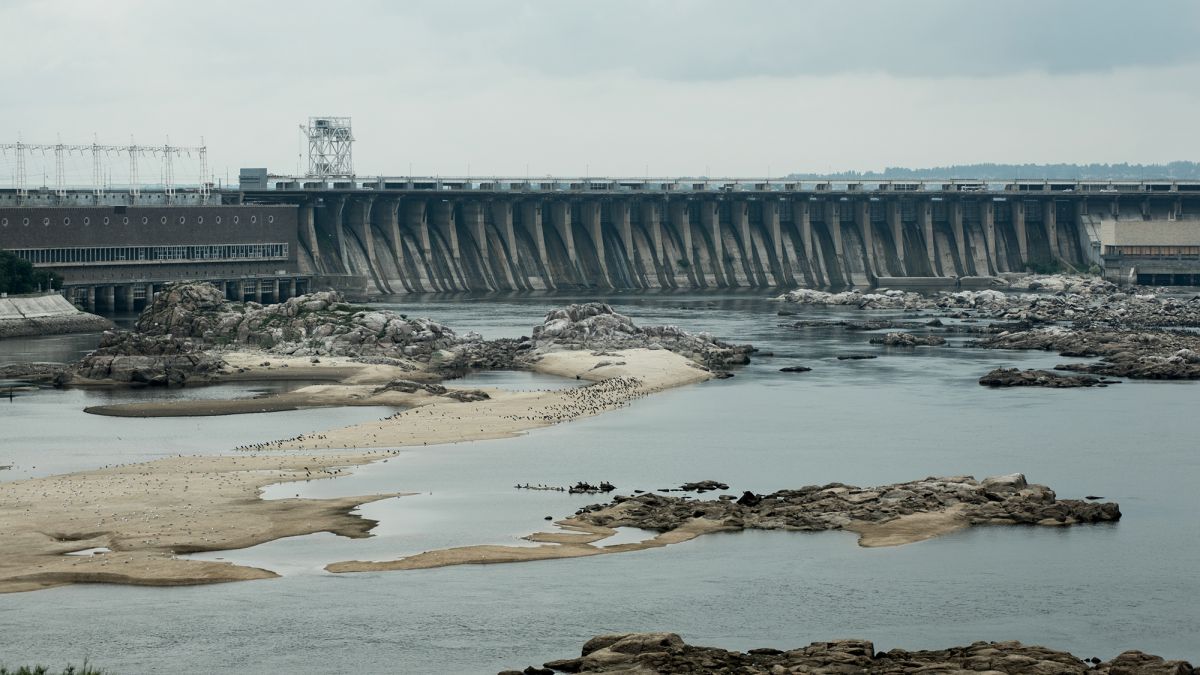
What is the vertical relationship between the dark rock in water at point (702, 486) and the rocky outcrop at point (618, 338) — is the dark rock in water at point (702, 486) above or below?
below

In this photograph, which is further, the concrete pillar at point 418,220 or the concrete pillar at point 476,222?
the concrete pillar at point 476,222

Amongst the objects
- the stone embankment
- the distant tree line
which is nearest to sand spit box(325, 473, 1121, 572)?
the stone embankment

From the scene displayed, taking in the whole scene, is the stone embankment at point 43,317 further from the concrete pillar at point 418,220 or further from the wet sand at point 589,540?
the wet sand at point 589,540

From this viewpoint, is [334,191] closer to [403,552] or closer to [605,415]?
[605,415]

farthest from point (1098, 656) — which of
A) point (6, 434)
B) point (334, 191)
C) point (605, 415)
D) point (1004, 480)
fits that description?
point (334, 191)

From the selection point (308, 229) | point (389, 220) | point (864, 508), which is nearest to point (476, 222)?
point (389, 220)

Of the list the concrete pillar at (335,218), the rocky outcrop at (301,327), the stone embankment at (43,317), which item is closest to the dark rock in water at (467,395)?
the rocky outcrop at (301,327)

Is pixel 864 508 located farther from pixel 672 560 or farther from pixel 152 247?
pixel 152 247
